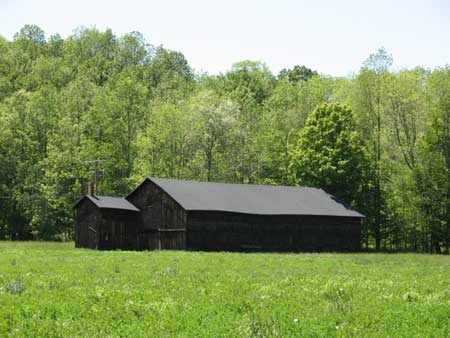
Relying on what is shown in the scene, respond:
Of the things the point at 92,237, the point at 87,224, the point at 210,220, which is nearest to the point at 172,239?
the point at 210,220

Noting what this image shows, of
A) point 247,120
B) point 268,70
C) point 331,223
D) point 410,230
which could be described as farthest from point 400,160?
point 268,70

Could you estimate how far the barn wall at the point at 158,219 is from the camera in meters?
53.9

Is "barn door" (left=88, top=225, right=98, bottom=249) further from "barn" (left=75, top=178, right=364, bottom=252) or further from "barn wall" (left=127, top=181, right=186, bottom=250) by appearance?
"barn wall" (left=127, top=181, right=186, bottom=250)

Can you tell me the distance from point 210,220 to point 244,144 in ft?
96.4

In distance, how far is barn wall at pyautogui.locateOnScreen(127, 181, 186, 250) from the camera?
53869 millimetres

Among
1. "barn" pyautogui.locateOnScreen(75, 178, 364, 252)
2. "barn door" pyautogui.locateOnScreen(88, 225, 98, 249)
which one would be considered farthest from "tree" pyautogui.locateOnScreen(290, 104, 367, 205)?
"barn door" pyautogui.locateOnScreen(88, 225, 98, 249)

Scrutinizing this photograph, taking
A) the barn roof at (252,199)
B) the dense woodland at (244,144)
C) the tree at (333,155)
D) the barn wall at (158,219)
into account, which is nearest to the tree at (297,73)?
the dense woodland at (244,144)

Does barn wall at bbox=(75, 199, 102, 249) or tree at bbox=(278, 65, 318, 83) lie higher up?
tree at bbox=(278, 65, 318, 83)

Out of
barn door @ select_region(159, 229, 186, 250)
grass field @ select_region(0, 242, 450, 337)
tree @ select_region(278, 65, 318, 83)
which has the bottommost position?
barn door @ select_region(159, 229, 186, 250)

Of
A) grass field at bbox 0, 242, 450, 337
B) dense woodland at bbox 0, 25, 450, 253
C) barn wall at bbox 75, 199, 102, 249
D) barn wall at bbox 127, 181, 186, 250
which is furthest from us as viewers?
dense woodland at bbox 0, 25, 450, 253

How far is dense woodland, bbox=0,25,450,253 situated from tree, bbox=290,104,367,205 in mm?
125

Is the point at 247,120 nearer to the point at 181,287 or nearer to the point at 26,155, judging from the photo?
the point at 26,155

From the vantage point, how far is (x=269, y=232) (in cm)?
5694

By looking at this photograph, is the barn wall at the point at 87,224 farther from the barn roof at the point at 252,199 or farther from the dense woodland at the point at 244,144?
the dense woodland at the point at 244,144
